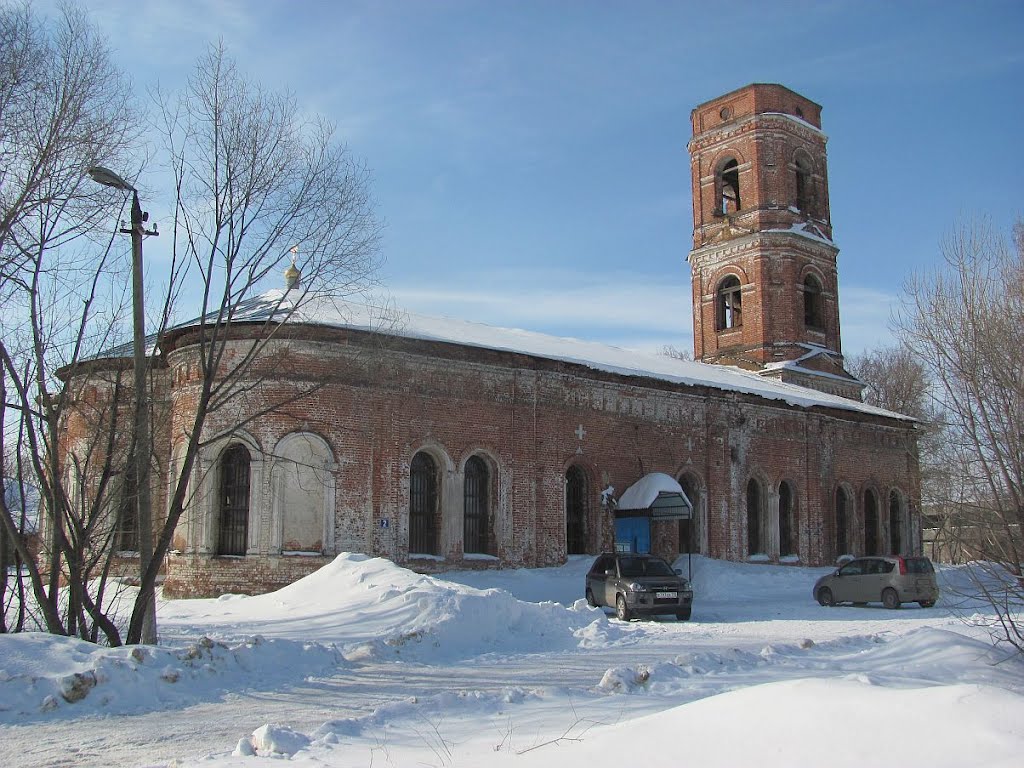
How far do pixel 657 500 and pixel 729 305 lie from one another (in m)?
16.2

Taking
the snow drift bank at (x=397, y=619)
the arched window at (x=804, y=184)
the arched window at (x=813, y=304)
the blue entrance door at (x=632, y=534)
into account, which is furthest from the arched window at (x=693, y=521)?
the arched window at (x=804, y=184)

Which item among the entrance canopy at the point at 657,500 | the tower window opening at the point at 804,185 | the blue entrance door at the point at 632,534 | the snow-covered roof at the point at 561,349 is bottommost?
the blue entrance door at the point at 632,534

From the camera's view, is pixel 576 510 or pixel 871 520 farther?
pixel 871 520

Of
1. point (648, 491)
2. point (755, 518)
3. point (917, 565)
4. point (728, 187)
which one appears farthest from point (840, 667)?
point (728, 187)

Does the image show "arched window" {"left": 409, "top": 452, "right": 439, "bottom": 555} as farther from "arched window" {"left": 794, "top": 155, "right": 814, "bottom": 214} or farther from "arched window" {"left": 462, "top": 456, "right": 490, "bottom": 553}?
"arched window" {"left": 794, "top": 155, "right": 814, "bottom": 214}

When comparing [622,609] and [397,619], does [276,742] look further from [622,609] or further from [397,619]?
[622,609]

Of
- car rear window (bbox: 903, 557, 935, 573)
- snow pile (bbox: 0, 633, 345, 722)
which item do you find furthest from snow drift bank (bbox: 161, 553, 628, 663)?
car rear window (bbox: 903, 557, 935, 573)

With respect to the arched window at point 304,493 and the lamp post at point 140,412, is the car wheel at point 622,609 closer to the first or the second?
the arched window at point 304,493

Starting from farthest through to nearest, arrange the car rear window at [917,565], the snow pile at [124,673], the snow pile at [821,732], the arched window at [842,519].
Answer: the arched window at [842,519] → the car rear window at [917,565] → the snow pile at [124,673] → the snow pile at [821,732]

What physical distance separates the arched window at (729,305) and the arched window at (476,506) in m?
18.4

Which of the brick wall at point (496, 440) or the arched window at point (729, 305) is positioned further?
the arched window at point (729, 305)

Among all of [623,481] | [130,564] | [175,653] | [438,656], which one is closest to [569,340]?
[623,481]

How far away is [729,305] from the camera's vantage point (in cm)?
3841

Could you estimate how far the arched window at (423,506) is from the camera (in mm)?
21469
